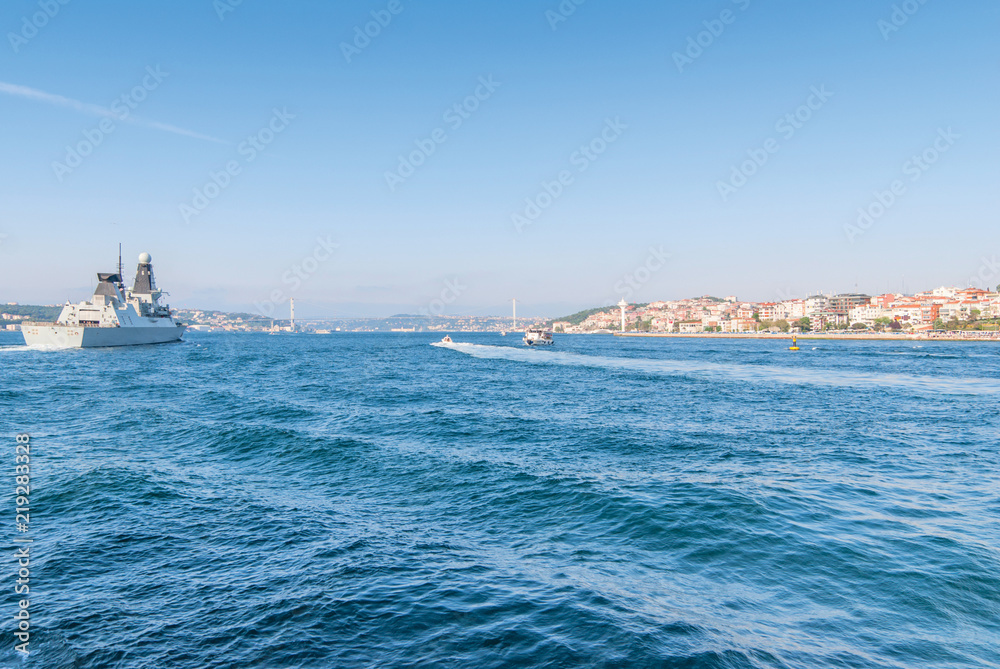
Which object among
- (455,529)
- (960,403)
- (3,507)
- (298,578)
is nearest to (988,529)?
(455,529)

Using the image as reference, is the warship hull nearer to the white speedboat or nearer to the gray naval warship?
the gray naval warship

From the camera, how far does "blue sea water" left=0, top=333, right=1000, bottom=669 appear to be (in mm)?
6219

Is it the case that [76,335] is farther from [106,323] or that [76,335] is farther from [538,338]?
[538,338]

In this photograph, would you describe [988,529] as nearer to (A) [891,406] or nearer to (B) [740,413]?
(B) [740,413]

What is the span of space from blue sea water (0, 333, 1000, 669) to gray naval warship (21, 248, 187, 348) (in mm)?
56528

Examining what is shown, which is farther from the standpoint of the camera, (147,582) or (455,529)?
(455,529)

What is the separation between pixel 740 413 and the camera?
78.0 ft

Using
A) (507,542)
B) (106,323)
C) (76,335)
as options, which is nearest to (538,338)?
(106,323)

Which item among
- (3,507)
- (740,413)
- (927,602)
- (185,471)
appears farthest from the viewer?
(740,413)

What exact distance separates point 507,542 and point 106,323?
7879 centimetres

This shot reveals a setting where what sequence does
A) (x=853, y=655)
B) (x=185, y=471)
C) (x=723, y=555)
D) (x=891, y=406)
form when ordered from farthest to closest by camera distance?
(x=891, y=406) → (x=185, y=471) → (x=723, y=555) → (x=853, y=655)

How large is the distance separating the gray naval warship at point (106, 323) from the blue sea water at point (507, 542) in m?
56.5

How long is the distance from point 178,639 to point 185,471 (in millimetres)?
8861

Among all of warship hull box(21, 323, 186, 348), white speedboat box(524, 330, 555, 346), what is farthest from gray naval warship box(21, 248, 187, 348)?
white speedboat box(524, 330, 555, 346)
